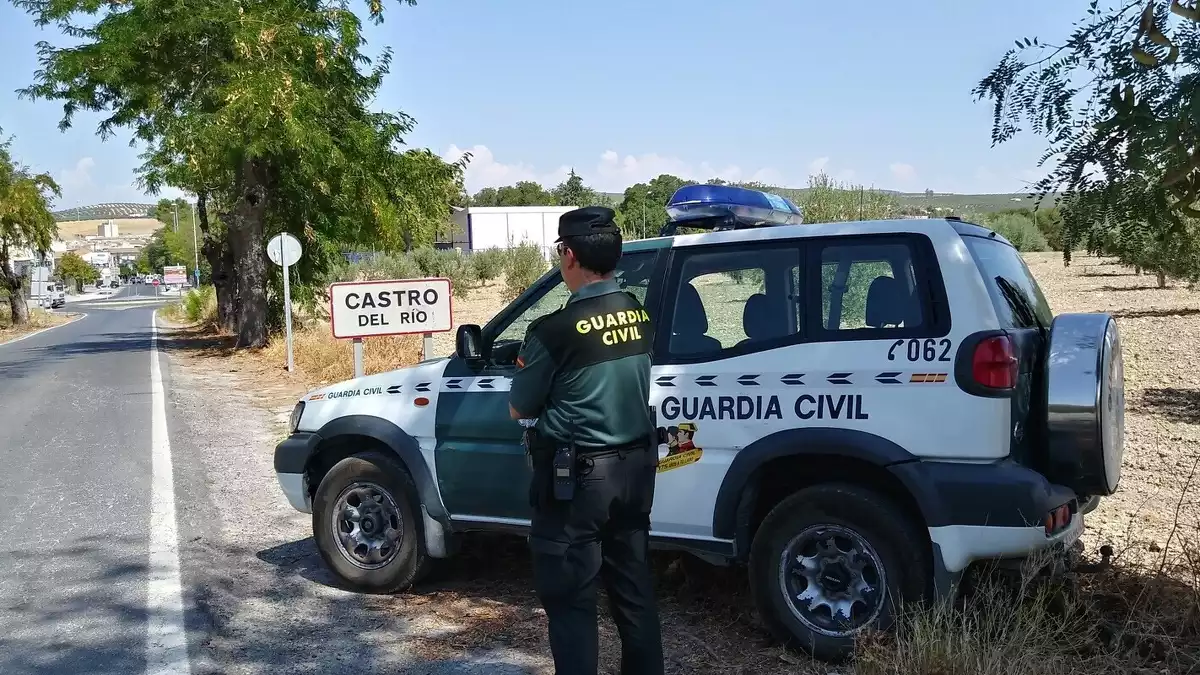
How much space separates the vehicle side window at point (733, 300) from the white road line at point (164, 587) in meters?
2.72

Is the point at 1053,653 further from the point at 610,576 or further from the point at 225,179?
the point at 225,179

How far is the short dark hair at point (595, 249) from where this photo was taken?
3508 millimetres

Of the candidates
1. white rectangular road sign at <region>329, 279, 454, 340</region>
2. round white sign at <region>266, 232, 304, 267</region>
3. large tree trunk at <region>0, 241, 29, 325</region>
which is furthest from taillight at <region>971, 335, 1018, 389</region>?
large tree trunk at <region>0, 241, 29, 325</region>

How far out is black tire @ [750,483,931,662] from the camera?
4.12m

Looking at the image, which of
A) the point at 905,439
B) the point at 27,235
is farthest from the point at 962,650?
the point at 27,235

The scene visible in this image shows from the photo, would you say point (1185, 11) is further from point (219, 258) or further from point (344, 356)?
point (219, 258)

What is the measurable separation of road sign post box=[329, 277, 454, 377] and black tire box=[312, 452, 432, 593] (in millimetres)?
3922

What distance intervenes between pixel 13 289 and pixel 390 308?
1556 inches

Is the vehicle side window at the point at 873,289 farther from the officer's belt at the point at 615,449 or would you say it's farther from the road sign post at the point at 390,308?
the road sign post at the point at 390,308

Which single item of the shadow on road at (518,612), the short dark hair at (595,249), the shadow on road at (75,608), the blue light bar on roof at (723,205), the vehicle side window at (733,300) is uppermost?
the blue light bar on roof at (723,205)

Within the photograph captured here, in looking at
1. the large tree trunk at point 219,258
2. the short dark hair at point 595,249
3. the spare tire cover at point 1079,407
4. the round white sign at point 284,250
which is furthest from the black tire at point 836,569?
the large tree trunk at point 219,258

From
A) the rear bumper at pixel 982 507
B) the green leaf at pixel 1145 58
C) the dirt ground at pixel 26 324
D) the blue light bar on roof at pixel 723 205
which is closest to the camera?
the green leaf at pixel 1145 58

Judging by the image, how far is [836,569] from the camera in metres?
4.30

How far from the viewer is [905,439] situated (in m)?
4.10
